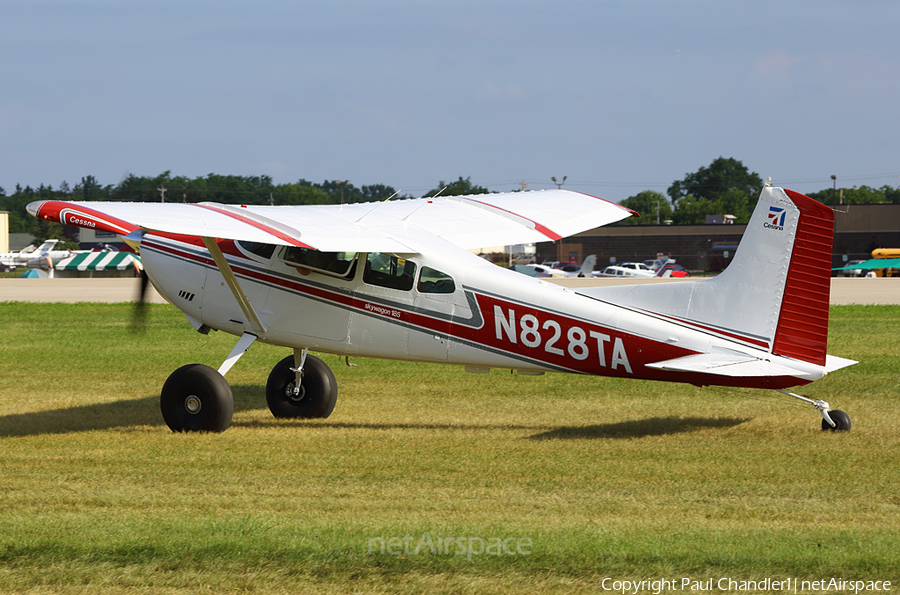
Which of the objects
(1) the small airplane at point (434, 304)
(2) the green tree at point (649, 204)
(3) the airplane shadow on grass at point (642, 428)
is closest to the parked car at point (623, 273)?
(1) the small airplane at point (434, 304)

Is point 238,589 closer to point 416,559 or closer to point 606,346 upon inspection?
point 416,559

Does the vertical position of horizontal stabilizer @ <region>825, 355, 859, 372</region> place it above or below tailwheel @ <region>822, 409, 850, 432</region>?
above

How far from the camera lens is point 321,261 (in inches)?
391

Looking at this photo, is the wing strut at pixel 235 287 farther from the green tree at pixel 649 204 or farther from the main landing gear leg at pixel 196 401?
the green tree at pixel 649 204

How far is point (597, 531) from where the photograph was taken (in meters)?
5.94

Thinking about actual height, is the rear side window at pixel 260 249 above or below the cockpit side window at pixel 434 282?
above

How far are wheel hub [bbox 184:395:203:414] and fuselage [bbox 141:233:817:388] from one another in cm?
101

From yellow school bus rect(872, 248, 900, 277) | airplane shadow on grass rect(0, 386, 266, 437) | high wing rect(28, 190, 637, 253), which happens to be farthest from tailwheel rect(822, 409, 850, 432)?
yellow school bus rect(872, 248, 900, 277)

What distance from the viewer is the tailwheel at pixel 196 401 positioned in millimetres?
9430

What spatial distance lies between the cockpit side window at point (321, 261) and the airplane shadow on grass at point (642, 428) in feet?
8.79

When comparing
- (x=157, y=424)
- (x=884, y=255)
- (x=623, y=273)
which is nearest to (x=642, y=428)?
(x=157, y=424)

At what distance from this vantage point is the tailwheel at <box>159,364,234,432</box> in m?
9.43

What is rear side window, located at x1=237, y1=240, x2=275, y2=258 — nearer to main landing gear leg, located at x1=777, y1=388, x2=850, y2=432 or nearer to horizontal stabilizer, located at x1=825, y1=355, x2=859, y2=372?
main landing gear leg, located at x1=777, y1=388, x2=850, y2=432

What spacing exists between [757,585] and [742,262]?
4364mm
